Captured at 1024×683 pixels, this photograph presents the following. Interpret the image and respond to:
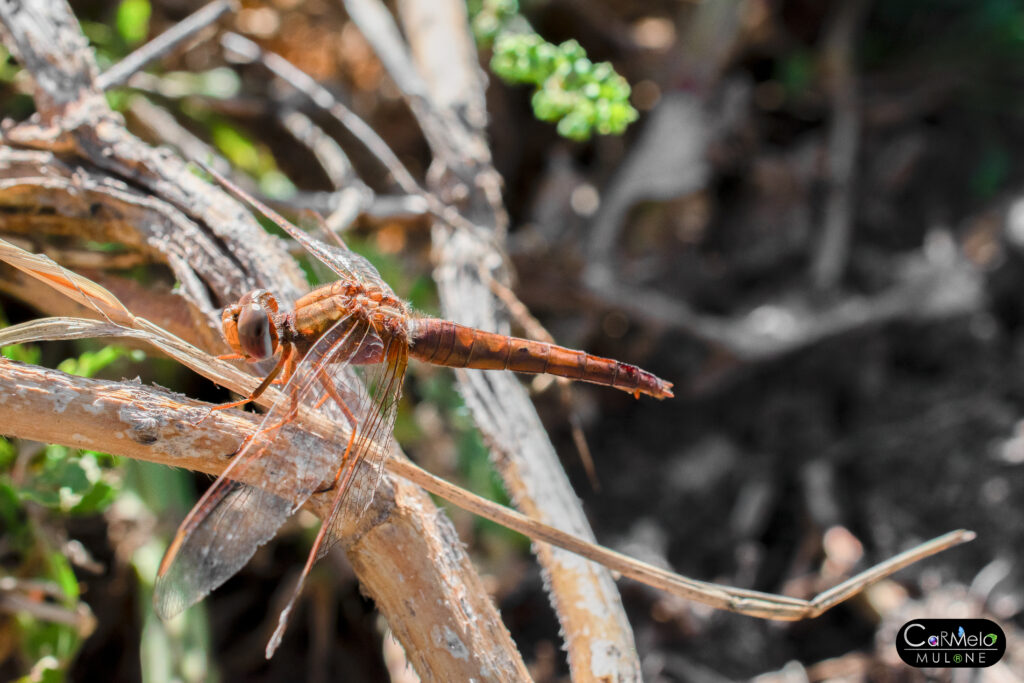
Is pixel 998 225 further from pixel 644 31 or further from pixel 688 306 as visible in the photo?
pixel 644 31

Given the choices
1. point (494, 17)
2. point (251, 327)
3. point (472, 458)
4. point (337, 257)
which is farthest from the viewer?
point (472, 458)

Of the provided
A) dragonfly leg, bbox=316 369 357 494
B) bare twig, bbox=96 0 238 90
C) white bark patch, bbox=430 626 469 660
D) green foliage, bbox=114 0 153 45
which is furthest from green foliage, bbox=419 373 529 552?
green foliage, bbox=114 0 153 45

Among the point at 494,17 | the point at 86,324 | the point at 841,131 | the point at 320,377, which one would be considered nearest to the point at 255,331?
the point at 320,377

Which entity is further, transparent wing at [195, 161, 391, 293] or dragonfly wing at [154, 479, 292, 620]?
transparent wing at [195, 161, 391, 293]

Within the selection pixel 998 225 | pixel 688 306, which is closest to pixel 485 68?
pixel 688 306

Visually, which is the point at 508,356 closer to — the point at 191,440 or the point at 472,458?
the point at 472,458

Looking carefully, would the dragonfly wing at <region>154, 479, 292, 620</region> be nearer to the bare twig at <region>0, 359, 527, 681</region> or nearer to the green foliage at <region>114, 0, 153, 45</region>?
the bare twig at <region>0, 359, 527, 681</region>
